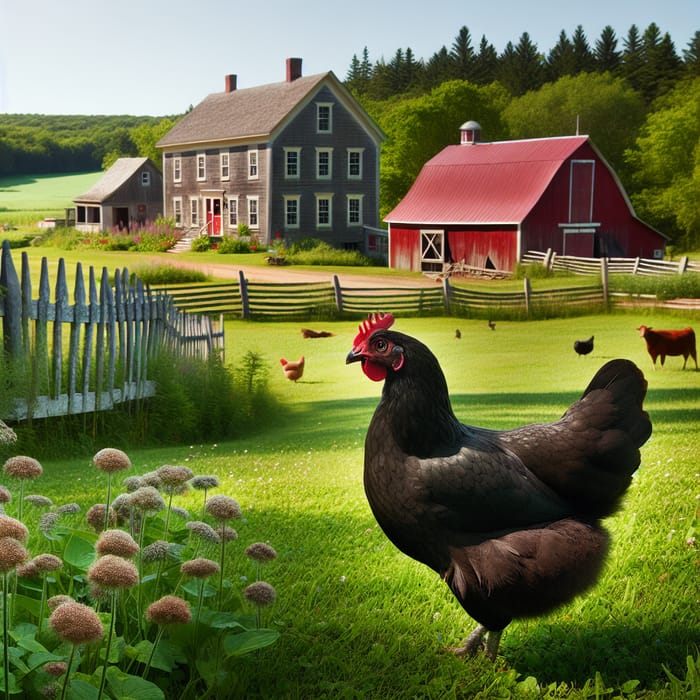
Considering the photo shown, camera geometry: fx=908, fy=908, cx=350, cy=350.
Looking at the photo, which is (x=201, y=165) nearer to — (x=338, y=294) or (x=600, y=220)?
(x=338, y=294)

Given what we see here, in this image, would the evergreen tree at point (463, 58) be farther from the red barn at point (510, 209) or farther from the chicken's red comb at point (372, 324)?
the chicken's red comb at point (372, 324)

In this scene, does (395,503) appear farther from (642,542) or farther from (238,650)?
(642,542)

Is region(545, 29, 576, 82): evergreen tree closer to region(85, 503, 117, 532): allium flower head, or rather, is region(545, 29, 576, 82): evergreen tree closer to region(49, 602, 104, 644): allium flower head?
region(85, 503, 117, 532): allium flower head

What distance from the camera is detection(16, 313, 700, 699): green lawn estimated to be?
252 centimetres

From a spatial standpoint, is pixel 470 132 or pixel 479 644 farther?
pixel 470 132

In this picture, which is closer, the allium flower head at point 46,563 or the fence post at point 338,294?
the allium flower head at point 46,563

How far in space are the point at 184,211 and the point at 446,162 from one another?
1.55 meters

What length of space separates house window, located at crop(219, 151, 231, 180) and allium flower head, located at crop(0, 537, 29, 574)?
360 centimetres

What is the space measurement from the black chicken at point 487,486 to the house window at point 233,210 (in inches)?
107

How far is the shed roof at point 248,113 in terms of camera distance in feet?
16.4

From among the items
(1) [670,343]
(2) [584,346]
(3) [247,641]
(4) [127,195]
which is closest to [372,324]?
(3) [247,641]

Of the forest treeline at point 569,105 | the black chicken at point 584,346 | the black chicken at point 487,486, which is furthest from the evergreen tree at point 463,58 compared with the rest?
the black chicken at point 487,486

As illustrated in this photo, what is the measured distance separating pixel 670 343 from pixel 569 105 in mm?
1429

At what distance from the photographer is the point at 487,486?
2279 mm
